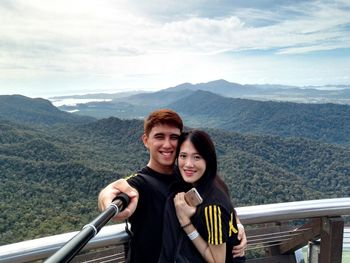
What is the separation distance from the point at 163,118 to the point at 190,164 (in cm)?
22

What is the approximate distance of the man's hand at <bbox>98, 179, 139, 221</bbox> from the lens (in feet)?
4.10

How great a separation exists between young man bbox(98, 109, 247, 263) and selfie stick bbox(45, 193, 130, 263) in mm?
172

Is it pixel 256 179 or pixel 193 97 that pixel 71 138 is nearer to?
pixel 256 179

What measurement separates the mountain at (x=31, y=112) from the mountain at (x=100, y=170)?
2094cm

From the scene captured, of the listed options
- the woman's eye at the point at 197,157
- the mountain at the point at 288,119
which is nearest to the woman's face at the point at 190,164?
the woman's eye at the point at 197,157

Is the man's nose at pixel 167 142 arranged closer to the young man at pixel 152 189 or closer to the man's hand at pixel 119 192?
the young man at pixel 152 189

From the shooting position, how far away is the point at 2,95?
89.7 meters

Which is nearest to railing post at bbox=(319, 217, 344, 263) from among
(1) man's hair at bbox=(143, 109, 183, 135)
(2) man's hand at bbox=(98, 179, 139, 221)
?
(1) man's hair at bbox=(143, 109, 183, 135)

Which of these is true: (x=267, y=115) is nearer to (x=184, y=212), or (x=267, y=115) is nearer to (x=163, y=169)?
(x=163, y=169)

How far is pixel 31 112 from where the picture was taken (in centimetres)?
7862

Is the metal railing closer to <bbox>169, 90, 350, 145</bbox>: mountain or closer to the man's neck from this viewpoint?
the man's neck

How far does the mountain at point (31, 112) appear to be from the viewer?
73.8 metres

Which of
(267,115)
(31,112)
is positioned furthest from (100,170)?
(267,115)

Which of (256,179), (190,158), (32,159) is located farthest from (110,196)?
(32,159)
